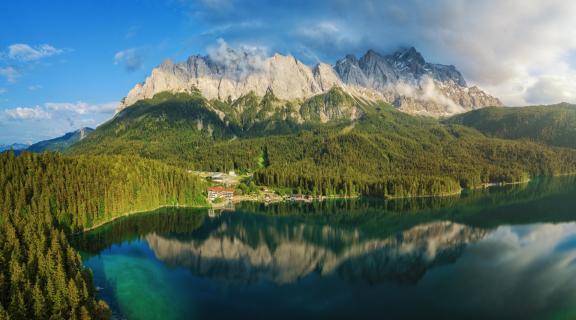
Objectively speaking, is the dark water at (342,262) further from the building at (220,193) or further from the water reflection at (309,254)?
the building at (220,193)

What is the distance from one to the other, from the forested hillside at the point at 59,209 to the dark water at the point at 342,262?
7296mm

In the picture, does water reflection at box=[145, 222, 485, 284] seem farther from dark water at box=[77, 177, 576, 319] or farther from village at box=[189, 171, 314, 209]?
village at box=[189, 171, 314, 209]

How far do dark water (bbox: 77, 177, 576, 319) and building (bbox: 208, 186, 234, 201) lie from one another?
52.3ft

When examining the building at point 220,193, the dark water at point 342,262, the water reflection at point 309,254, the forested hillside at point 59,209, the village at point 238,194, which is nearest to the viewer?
the forested hillside at point 59,209

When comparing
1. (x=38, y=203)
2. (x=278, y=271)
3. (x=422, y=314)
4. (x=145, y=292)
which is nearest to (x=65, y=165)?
(x=38, y=203)

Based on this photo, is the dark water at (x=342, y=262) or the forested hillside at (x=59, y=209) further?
the dark water at (x=342, y=262)

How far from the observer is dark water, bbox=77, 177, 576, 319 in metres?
65.5

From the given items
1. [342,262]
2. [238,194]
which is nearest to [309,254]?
[342,262]

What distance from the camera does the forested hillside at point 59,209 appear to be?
179ft

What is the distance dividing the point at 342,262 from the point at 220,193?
84960 millimetres

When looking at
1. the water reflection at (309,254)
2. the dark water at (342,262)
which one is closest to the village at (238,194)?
the dark water at (342,262)

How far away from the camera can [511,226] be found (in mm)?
123500

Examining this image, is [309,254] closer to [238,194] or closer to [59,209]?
[59,209]

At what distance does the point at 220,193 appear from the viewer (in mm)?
166125
